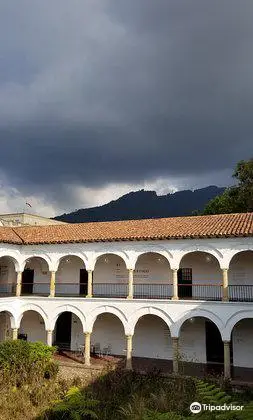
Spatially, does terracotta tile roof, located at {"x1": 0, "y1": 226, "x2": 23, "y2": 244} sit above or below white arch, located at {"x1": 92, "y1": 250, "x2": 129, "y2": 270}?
above

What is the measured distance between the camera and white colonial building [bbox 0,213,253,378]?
19.2 m

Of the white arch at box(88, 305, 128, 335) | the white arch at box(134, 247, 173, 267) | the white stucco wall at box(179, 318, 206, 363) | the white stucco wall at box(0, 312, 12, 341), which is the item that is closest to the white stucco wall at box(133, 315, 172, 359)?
the white stucco wall at box(179, 318, 206, 363)

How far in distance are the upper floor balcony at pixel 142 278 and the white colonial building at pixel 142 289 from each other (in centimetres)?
5

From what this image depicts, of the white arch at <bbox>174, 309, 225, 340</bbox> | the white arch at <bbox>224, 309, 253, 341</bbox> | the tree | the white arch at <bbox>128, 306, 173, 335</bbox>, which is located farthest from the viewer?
the tree

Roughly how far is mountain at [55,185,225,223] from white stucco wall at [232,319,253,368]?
402 feet

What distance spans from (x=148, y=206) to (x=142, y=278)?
14822cm

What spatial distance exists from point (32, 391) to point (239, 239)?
10915 mm

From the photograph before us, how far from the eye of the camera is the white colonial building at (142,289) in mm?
19219

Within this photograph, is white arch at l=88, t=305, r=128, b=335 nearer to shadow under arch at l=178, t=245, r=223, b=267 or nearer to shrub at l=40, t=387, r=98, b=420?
shadow under arch at l=178, t=245, r=223, b=267

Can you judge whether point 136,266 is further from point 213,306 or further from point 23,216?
point 23,216

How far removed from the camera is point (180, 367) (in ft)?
61.9

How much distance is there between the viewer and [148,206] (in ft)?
560

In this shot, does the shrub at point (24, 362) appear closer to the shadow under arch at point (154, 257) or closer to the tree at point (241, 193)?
the shadow under arch at point (154, 257)

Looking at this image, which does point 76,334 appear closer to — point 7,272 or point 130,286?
point 7,272
